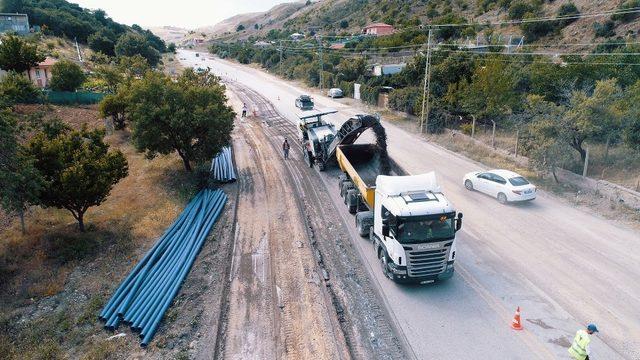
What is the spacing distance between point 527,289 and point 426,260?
3813 mm

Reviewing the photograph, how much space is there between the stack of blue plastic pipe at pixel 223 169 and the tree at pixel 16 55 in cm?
2873

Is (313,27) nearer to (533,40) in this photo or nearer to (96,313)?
(533,40)

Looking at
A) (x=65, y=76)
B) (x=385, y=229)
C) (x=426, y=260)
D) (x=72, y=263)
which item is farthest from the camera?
(x=65, y=76)

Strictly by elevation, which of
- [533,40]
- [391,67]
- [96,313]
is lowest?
[96,313]

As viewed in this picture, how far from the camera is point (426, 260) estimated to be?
1354 centimetres

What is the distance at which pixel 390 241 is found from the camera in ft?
46.0

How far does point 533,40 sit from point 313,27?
107 m

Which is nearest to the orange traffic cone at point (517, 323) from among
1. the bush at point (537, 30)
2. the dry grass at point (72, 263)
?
the dry grass at point (72, 263)

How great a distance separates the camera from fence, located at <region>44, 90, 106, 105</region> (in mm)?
43541

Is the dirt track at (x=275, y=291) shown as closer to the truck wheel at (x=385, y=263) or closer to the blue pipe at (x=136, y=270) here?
the truck wheel at (x=385, y=263)

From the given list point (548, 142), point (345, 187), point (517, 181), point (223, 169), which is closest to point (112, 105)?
point (223, 169)

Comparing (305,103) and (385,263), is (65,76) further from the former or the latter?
(385,263)

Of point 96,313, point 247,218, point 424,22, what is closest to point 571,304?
point 247,218

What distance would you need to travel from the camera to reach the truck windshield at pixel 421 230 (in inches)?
523
